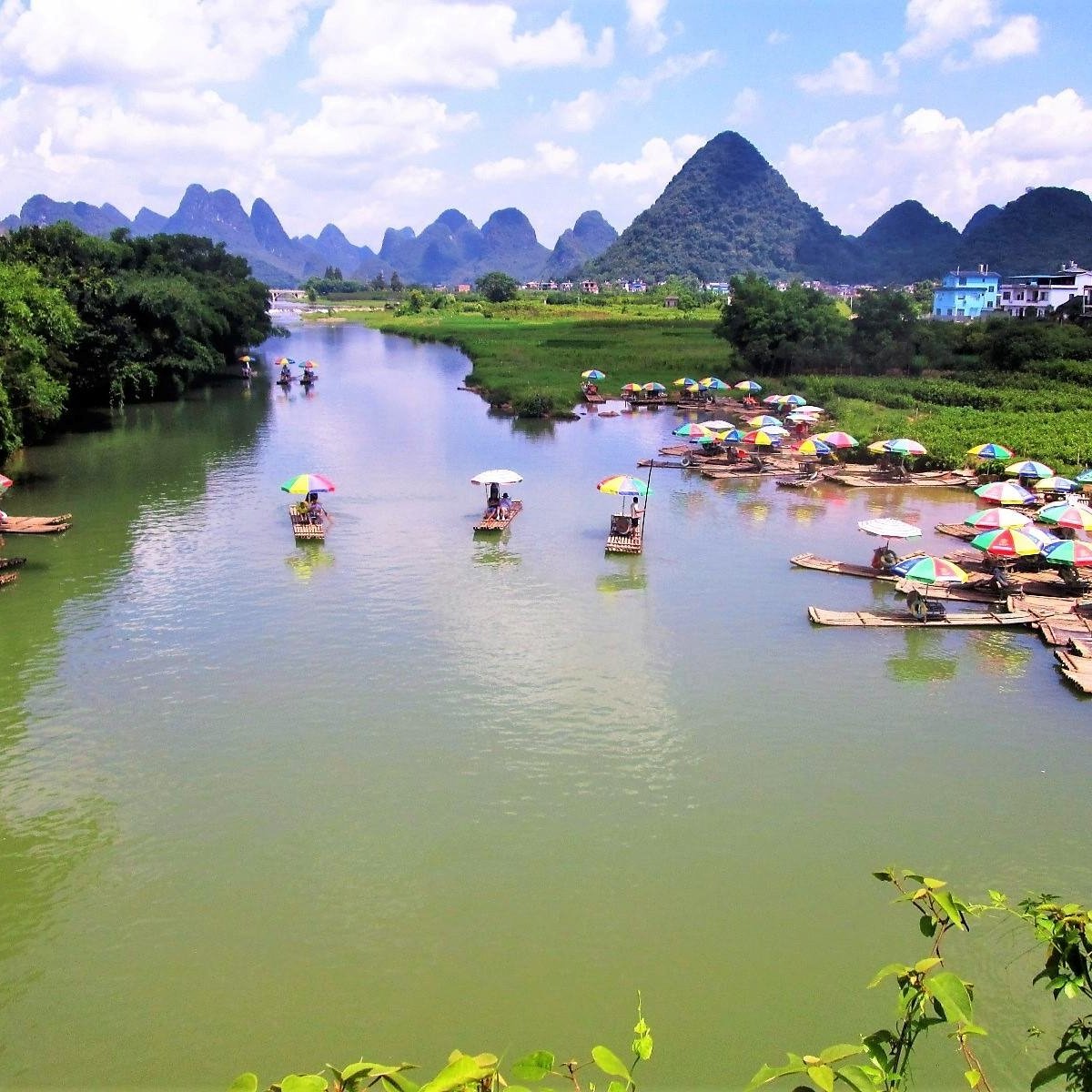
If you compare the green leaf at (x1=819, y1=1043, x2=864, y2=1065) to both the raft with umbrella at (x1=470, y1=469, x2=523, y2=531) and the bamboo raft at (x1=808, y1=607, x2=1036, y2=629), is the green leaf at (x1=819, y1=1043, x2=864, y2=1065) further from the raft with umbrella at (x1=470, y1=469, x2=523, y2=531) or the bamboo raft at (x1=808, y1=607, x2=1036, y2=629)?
the raft with umbrella at (x1=470, y1=469, x2=523, y2=531)

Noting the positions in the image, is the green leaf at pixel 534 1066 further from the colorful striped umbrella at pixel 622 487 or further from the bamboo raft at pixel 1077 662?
the colorful striped umbrella at pixel 622 487

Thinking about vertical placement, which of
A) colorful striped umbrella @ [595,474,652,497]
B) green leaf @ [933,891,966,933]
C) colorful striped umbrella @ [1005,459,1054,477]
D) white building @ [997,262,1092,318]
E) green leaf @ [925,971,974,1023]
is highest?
white building @ [997,262,1092,318]

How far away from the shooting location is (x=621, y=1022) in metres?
7.85

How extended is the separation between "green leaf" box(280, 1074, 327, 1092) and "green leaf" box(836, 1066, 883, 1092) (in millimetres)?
1345

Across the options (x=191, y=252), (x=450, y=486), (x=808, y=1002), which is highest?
(x=191, y=252)

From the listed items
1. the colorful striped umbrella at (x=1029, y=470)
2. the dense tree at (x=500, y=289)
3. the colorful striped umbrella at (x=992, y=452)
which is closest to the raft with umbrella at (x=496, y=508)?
the colorful striped umbrella at (x=1029, y=470)

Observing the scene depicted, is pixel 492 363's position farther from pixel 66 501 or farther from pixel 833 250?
pixel 833 250

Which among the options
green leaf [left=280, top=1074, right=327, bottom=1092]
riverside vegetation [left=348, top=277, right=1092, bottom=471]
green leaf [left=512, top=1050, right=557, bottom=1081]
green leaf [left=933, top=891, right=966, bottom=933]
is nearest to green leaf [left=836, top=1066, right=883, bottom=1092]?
green leaf [left=933, top=891, right=966, bottom=933]

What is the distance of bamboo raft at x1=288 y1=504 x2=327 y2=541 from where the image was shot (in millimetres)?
19953

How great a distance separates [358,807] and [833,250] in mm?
183248

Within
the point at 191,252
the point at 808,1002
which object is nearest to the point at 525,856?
the point at 808,1002

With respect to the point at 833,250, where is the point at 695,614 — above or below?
below

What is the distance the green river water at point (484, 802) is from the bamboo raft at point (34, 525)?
527 millimetres

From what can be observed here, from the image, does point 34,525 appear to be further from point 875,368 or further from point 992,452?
point 875,368
